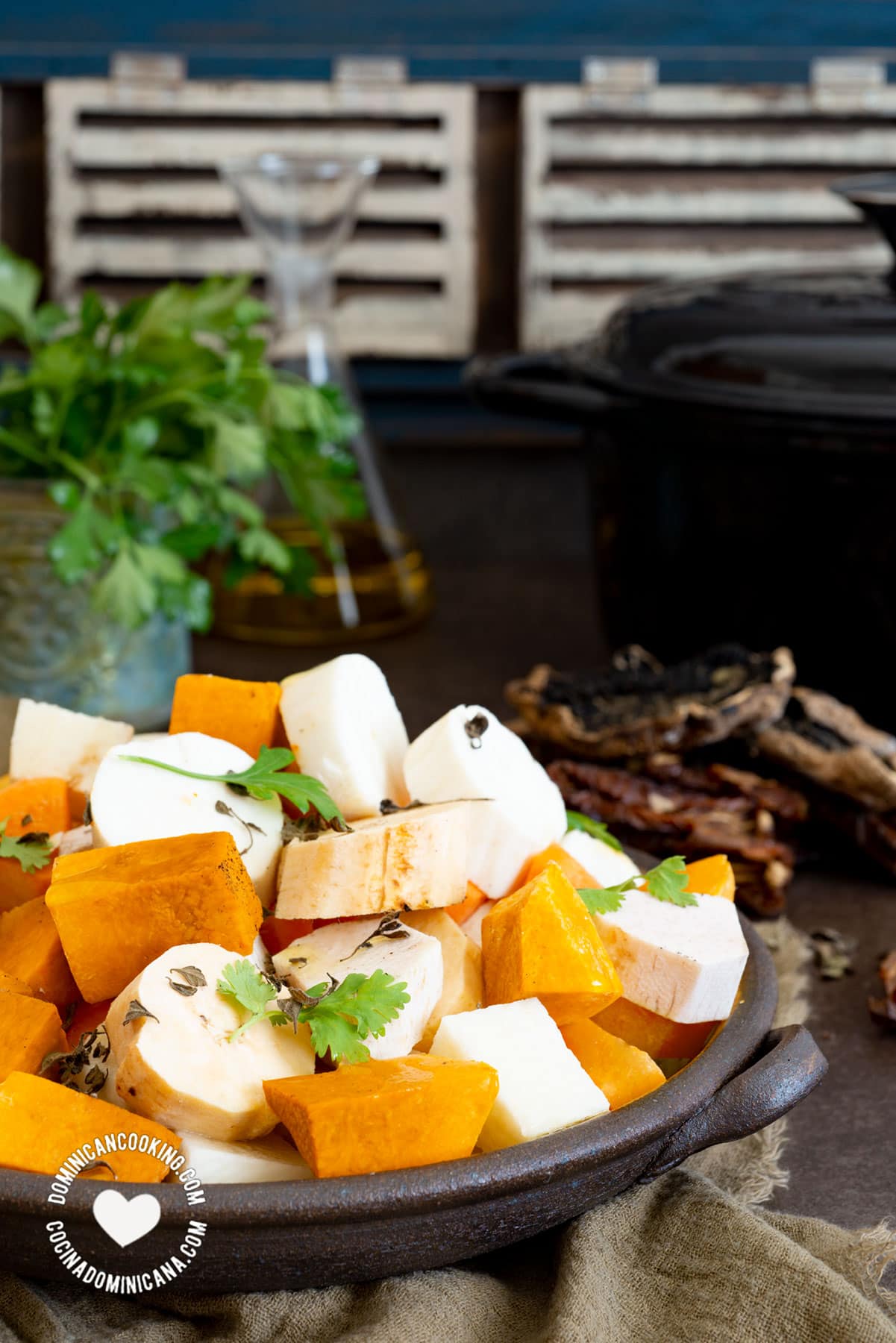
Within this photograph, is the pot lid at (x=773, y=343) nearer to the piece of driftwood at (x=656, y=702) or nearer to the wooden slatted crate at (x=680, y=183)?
the piece of driftwood at (x=656, y=702)

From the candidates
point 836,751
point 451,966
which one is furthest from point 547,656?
point 451,966

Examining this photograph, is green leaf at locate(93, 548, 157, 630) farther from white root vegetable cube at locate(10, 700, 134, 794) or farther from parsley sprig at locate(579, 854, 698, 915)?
parsley sprig at locate(579, 854, 698, 915)

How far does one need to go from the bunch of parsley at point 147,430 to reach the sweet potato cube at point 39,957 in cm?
49

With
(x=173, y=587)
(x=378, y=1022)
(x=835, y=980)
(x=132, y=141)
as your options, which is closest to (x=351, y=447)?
(x=173, y=587)

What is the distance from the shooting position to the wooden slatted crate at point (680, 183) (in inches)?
63.9

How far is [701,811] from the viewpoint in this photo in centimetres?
93

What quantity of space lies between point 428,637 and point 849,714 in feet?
1.98

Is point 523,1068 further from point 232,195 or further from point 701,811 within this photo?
point 232,195

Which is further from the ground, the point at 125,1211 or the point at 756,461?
the point at 756,461

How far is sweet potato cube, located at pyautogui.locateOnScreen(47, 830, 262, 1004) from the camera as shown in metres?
0.56

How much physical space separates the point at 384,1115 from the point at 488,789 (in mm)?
193

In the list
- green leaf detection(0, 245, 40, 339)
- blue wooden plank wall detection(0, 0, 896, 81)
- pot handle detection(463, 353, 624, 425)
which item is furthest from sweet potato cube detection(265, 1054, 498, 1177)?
blue wooden plank wall detection(0, 0, 896, 81)

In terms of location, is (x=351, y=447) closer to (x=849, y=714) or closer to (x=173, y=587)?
(x=173, y=587)

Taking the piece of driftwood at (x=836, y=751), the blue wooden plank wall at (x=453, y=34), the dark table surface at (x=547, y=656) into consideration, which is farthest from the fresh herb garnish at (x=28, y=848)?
the blue wooden plank wall at (x=453, y=34)
